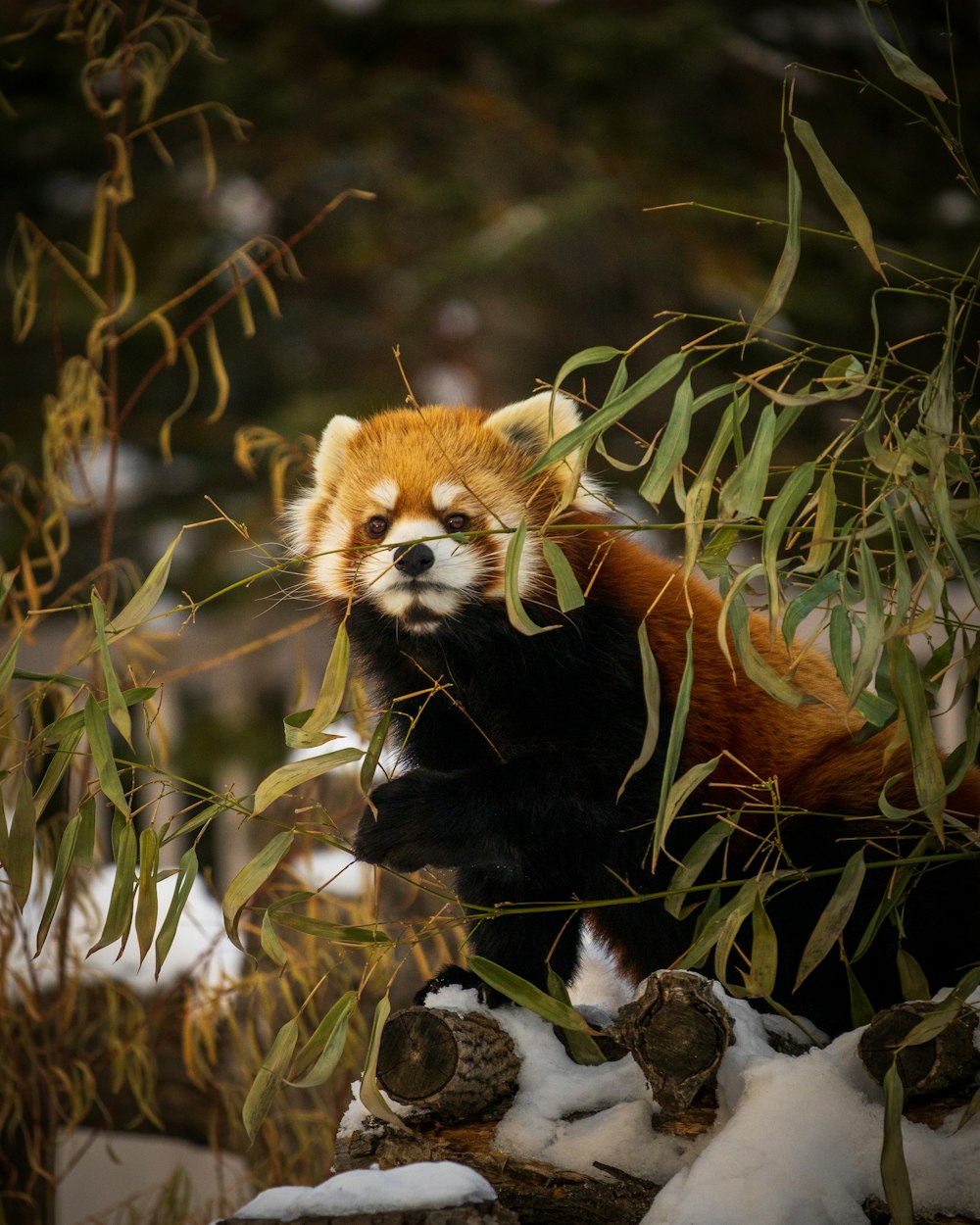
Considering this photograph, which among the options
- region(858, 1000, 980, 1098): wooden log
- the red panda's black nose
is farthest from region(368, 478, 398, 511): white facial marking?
region(858, 1000, 980, 1098): wooden log

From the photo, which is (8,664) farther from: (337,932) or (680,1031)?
(680,1031)

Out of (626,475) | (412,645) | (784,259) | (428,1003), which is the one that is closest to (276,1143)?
(428,1003)

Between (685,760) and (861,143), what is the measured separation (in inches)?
166

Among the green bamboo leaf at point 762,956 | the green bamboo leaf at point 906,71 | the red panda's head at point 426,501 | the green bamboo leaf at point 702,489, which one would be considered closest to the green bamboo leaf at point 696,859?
the green bamboo leaf at point 762,956

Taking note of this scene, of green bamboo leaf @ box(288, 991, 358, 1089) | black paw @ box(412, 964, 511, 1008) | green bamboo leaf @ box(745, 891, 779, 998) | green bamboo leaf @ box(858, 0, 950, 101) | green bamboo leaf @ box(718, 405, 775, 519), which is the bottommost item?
black paw @ box(412, 964, 511, 1008)

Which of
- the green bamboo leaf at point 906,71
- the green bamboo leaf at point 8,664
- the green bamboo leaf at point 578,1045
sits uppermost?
the green bamboo leaf at point 906,71

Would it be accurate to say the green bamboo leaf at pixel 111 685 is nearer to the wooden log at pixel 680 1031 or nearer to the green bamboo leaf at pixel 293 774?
the green bamboo leaf at pixel 293 774

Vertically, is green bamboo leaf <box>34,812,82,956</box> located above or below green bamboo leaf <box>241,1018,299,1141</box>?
above

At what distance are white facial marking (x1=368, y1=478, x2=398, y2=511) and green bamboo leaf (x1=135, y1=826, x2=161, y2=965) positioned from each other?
0.68m

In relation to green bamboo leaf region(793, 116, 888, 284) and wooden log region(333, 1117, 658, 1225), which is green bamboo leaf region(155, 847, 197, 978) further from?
green bamboo leaf region(793, 116, 888, 284)

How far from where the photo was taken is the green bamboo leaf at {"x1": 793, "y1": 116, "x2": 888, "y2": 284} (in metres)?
1.21

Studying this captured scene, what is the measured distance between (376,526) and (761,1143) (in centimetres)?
107

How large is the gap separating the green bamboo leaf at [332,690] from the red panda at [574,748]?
16cm

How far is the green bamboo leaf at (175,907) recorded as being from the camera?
1.38m
